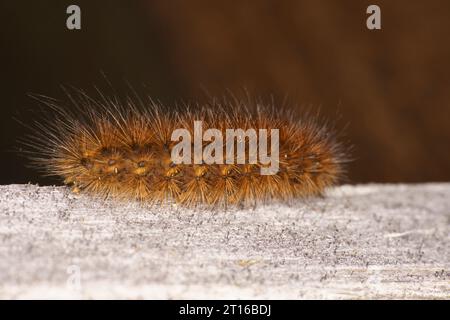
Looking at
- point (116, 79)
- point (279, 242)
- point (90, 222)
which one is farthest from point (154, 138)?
point (116, 79)

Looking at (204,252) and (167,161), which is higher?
(167,161)

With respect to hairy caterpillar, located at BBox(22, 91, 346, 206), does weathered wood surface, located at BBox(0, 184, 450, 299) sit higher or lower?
lower

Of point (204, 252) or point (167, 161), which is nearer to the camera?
point (204, 252)

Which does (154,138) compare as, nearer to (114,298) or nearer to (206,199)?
(206,199)

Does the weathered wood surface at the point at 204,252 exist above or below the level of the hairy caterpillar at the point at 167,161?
below

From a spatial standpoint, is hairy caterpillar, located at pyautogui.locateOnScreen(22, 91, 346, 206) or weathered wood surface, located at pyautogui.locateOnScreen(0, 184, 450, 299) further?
hairy caterpillar, located at pyautogui.locateOnScreen(22, 91, 346, 206)
